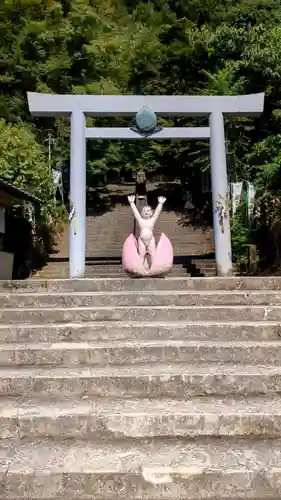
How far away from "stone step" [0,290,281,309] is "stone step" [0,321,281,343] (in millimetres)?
754

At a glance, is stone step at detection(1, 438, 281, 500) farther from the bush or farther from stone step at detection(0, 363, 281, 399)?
the bush

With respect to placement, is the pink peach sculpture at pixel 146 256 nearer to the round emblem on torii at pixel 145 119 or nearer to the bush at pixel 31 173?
the round emblem on torii at pixel 145 119

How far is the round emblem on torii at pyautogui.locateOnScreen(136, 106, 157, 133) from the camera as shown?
9.25 meters

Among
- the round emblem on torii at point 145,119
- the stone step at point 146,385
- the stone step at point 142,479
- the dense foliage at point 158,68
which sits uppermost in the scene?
the dense foliage at point 158,68

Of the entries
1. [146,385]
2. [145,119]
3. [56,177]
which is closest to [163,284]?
[146,385]

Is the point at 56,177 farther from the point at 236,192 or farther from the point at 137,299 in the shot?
the point at 137,299

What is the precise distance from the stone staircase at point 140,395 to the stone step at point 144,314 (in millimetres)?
10

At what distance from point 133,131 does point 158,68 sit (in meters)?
12.9

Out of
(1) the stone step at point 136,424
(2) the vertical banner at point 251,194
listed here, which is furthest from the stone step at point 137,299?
(2) the vertical banner at point 251,194

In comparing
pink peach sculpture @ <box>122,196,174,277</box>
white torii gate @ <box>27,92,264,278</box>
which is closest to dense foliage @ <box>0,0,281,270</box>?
white torii gate @ <box>27,92,264,278</box>

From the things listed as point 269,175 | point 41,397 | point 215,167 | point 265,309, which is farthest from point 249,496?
point 269,175

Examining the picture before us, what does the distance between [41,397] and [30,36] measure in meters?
16.8

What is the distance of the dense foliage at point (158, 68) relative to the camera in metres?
14.5

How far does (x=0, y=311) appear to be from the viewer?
4746mm
